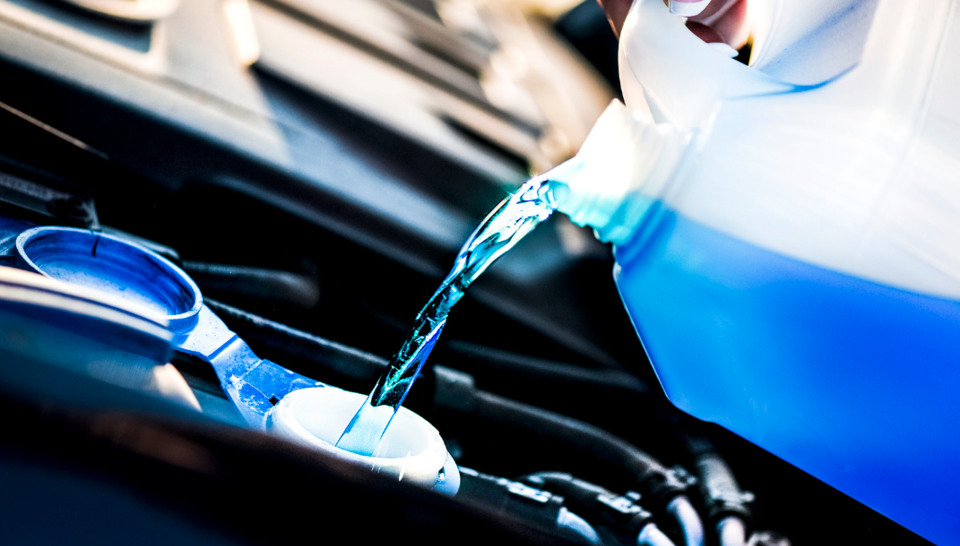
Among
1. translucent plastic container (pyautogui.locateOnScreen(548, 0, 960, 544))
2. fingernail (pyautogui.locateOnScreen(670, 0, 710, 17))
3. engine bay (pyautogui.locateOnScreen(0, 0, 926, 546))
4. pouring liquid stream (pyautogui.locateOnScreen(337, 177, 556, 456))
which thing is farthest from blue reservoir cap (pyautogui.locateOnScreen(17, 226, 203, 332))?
fingernail (pyautogui.locateOnScreen(670, 0, 710, 17))

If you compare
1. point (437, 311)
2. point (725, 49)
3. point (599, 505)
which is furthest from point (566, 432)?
point (725, 49)

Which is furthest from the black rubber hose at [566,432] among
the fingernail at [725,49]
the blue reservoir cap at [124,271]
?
the fingernail at [725,49]

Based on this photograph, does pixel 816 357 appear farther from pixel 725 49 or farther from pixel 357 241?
pixel 357 241

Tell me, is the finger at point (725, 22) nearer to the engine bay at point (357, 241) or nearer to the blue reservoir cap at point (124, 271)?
the engine bay at point (357, 241)

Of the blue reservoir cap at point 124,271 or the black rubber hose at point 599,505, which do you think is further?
the black rubber hose at point 599,505

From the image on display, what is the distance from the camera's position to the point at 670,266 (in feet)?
1.70

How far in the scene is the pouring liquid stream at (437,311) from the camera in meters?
0.49

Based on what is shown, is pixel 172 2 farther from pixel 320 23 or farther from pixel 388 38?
pixel 388 38

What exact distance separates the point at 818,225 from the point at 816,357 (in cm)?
9

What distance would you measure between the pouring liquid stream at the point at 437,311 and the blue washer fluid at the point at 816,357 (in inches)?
3.1

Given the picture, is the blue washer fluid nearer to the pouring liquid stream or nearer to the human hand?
the pouring liquid stream

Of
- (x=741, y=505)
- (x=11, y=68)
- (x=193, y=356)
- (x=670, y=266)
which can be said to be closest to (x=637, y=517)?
(x=741, y=505)

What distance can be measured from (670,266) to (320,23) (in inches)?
25.1

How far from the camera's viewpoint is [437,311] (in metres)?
0.52
